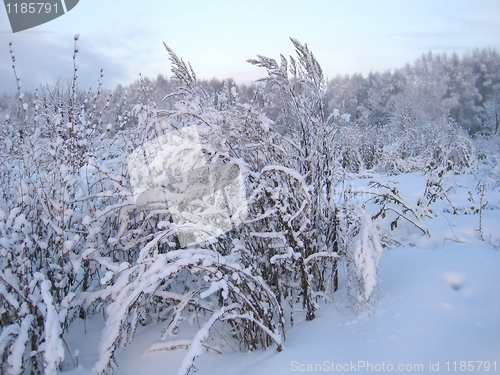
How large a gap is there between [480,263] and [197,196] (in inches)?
72.4

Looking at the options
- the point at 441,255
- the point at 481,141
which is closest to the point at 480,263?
the point at 441,255

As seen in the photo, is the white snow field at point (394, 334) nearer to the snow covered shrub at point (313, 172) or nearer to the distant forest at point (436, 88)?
the snow covered shrub at point (313, 172)

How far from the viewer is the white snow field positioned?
1.38 meters

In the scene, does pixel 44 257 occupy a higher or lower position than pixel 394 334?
higher

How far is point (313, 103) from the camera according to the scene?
2.30 meters

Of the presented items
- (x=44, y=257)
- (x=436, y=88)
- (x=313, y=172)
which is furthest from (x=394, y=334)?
(x=436, y=88)

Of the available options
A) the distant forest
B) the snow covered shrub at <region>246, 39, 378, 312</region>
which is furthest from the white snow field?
the distant forest

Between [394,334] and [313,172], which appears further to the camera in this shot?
[313,172]

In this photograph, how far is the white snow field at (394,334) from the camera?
1383mm

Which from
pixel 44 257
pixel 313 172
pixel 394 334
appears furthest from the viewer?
pixel 313 172

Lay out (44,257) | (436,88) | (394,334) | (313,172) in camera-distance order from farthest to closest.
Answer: (436,88)
(313,172)
(44,257)
(394,334)

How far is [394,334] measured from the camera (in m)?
1.53

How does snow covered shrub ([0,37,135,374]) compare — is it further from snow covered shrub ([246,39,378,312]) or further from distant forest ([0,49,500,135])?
distant forest ([0,49,500,135])

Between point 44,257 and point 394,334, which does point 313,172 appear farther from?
point 44,257
